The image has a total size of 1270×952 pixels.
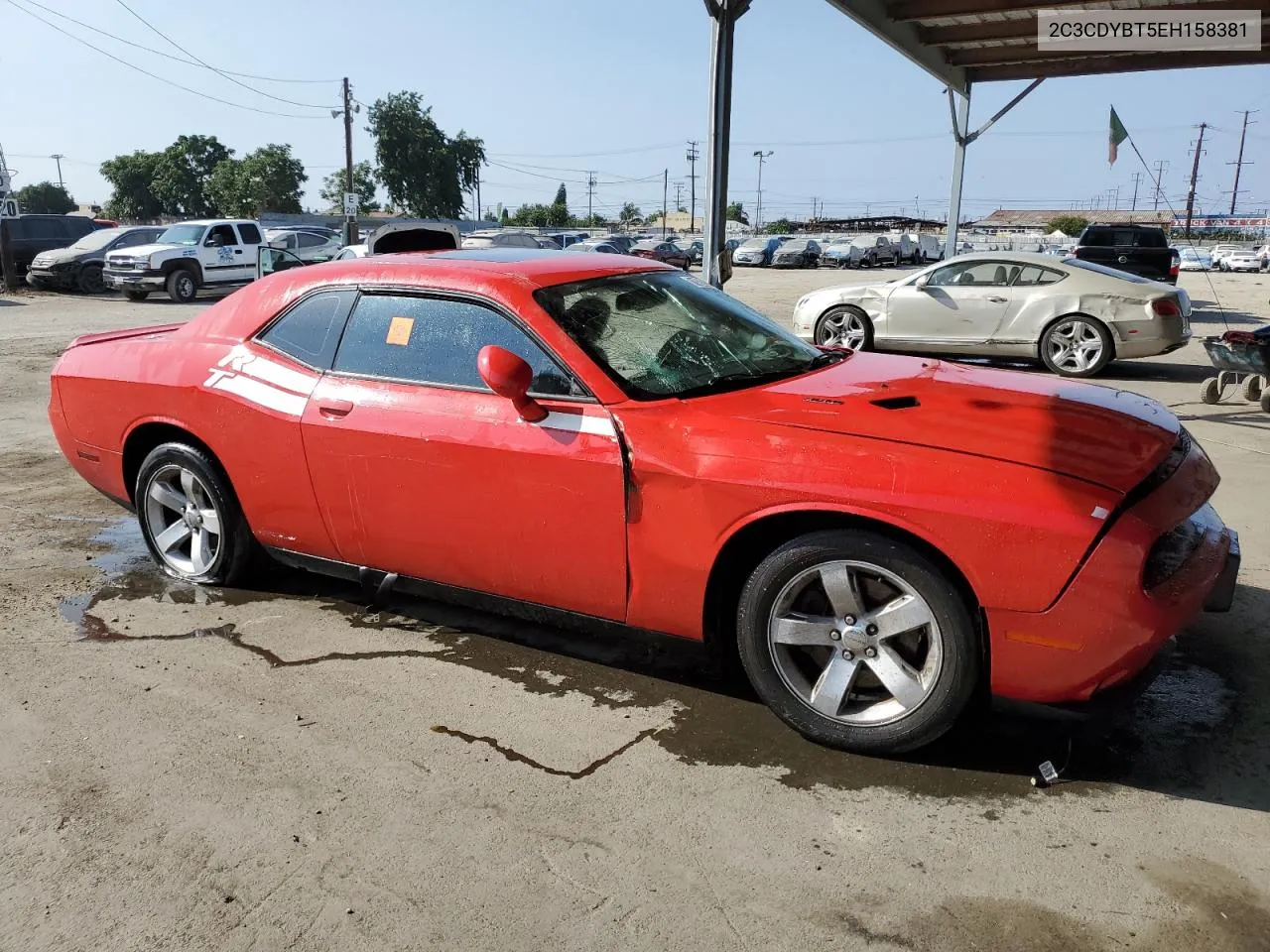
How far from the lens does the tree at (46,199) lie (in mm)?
108375

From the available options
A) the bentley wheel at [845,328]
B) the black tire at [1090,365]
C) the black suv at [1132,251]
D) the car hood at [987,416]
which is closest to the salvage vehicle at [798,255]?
the black suv at [1132,251]

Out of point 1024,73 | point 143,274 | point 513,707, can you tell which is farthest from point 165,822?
point 143,274

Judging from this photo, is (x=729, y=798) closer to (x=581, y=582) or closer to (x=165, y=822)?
(x=581, y=582)

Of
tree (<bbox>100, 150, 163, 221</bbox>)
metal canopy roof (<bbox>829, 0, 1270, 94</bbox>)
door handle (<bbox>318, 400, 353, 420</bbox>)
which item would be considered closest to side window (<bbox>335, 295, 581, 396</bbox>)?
door handle (<bbox>318, 400, 353, 420</bbox>)

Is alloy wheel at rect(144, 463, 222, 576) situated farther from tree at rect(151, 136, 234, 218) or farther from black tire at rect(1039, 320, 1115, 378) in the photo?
tree at rect(151, 136, 234, 218)

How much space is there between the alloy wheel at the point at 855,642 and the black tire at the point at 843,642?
0.02 meters

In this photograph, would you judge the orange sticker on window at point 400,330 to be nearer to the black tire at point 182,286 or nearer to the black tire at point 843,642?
the black tire at point 843,642

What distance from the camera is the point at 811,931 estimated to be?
7.21ft

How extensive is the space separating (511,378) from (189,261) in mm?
21266

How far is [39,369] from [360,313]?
31.1 ft

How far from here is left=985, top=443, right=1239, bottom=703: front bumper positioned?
253cm

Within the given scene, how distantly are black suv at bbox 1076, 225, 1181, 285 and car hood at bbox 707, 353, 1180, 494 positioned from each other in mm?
13513

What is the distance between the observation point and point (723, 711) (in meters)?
3.26

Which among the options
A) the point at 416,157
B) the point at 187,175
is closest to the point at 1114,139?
the point at 416,157
